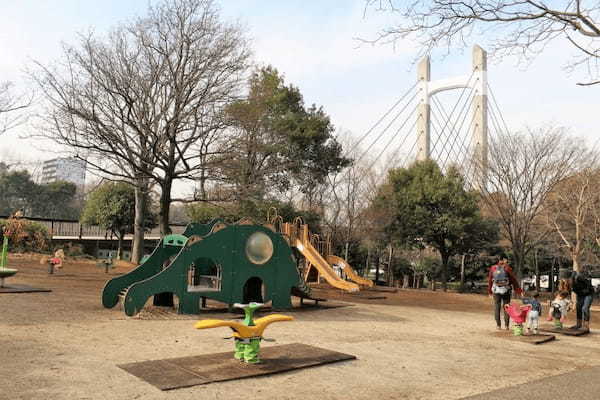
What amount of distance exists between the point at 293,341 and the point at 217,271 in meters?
3.58

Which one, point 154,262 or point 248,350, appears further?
point 154,262

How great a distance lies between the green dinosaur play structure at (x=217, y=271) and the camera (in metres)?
9.50

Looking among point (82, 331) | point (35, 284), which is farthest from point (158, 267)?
point (35, 284)

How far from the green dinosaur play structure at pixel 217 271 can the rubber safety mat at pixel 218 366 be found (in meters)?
3.58

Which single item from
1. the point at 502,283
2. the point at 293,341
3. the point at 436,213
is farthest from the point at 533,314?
the point at 436,213

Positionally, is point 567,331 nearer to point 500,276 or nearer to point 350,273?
point 500,276

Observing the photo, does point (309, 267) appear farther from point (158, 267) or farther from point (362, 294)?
point (158, 267)

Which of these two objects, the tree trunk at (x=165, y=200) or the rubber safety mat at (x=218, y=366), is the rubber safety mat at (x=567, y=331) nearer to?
the rubber safety mat at (x=218, y=366)

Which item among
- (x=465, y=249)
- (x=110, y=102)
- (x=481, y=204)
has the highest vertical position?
(x=110, y=102)

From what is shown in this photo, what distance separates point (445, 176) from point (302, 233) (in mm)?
10029

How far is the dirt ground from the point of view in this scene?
4664mm

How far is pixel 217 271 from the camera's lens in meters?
10.5

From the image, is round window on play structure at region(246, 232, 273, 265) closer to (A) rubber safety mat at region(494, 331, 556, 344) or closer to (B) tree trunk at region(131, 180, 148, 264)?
(A) rubber safety mat at region(494, 331, 556, 344)

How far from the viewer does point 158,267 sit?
11.0 m
